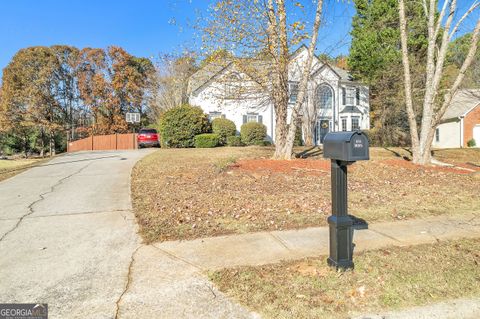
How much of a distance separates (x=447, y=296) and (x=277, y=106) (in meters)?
8.98

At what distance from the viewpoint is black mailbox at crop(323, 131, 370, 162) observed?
2.96m

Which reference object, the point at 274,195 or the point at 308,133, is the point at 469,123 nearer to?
the point at 308,133

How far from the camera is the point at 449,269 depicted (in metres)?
3.26

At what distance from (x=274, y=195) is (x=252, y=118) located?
20800 mm

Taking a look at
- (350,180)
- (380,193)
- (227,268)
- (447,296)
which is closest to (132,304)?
(227,268)

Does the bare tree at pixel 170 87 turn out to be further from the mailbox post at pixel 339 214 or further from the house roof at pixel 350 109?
the mailbox post at pixel 339 214

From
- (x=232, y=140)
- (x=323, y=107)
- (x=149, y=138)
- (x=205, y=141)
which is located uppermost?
(x=323, y=107)

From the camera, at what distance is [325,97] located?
95.8ft

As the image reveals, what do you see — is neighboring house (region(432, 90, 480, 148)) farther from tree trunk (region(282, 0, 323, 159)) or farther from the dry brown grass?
tree trunk (region(282, 0, 323, 159))

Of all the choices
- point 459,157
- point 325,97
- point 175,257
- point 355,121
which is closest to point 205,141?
point 325,97

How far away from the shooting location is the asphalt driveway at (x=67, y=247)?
283 cm

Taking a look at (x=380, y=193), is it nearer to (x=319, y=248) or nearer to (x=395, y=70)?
(x=319, y=248)

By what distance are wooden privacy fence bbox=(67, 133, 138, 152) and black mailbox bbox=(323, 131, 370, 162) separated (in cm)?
2634

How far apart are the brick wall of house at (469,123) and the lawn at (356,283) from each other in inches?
1169
